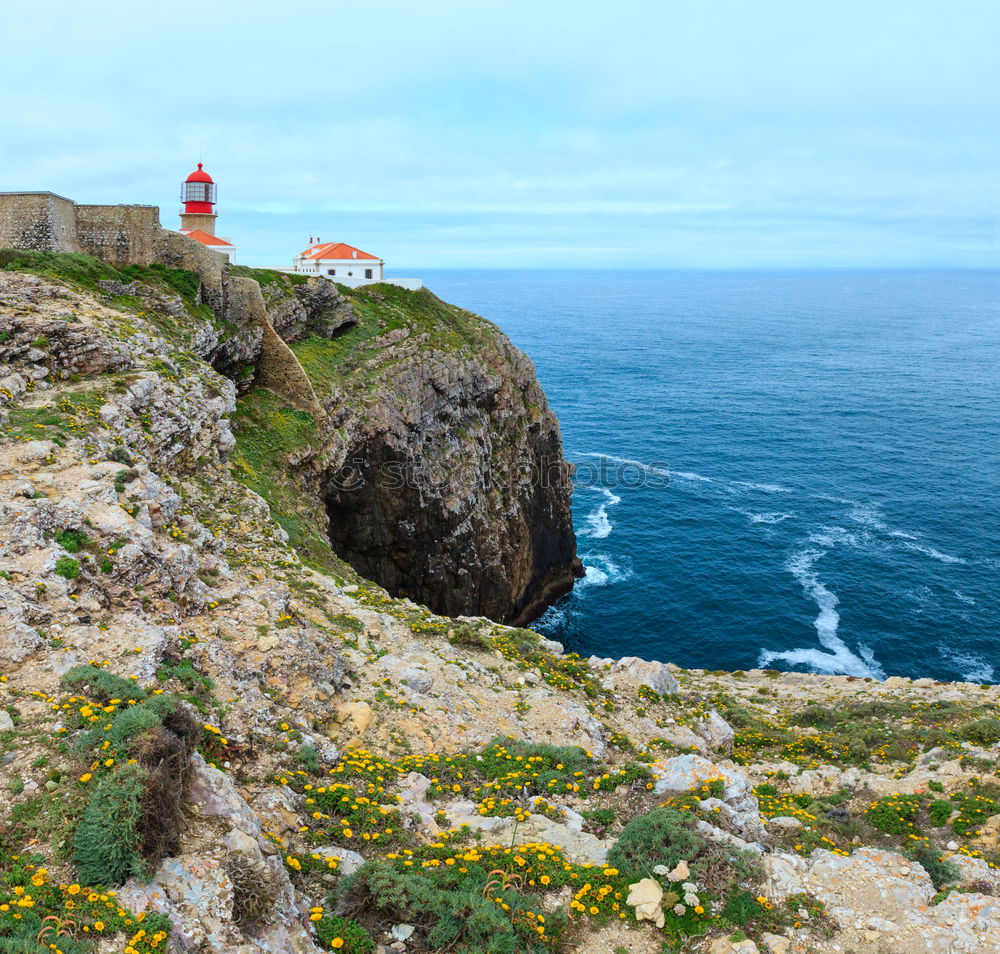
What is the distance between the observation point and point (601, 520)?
7106 cm

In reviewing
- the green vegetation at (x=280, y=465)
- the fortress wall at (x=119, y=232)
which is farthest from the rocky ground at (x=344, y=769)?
the fortress wall at (x=119, y=232)

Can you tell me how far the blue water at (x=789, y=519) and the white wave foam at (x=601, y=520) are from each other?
21 cm

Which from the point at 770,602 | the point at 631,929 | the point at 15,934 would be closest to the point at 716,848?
the point at 631,929

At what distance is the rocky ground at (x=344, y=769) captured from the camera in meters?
10.4

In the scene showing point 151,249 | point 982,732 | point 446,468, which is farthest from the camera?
point 446,468

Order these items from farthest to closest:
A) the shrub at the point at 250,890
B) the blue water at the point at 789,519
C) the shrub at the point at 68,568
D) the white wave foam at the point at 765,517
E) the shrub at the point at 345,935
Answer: the white wave foam at the point at 765,517 → the blue water at the point at 789,519 → the shrub at the point at 68,568 → the shrub at the point at 345,935 → the shrub at the point at 250,890

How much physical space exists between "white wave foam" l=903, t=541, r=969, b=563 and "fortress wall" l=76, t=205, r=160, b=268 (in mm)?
63322

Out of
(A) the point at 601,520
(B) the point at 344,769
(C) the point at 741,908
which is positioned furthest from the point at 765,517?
(B) the point at 344,769

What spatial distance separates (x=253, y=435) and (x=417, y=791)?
26.7 metres

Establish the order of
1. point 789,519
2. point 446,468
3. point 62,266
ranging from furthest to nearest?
A: 1. point 789,519
2. point 446,468
3. point 62,266

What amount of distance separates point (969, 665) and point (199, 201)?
66.0 metres

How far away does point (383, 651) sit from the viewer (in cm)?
2167

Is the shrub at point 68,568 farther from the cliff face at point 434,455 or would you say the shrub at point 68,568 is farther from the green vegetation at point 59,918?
the cliff face at point 434,455

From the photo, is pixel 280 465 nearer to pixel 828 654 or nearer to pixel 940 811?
pixel 940 811
